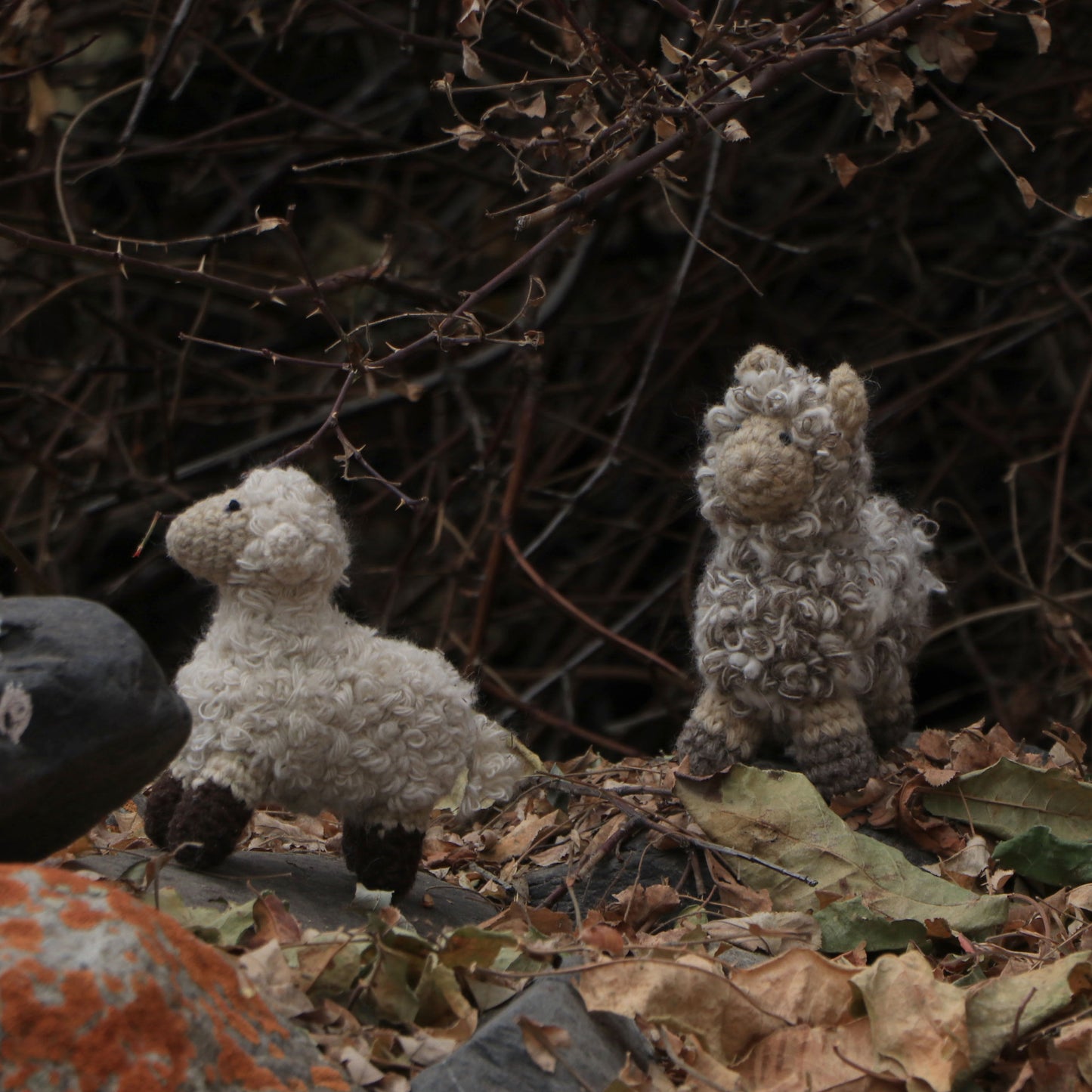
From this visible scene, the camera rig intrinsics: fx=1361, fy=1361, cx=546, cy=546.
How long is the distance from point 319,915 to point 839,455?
86 cm

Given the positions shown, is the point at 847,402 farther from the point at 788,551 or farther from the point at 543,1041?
the point at 543,1041

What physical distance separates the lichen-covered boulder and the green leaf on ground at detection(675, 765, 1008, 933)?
0.74m

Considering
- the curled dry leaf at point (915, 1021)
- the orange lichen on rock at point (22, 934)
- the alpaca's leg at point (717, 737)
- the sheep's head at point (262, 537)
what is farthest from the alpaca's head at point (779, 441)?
the orange lichen on rock at point (22, 934)

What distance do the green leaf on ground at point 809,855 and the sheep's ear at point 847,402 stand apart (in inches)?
18.2

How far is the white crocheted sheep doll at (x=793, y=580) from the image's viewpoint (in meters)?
1.75

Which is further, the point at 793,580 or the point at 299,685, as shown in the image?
the point at 793,580

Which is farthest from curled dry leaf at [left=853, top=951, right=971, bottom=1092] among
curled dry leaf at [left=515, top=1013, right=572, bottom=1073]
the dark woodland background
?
the dark woodland background

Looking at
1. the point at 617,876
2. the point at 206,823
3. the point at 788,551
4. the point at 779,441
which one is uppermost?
the point at 779,441

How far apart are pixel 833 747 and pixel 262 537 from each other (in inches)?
32.2

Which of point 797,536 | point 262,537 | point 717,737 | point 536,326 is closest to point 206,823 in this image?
point 262,537

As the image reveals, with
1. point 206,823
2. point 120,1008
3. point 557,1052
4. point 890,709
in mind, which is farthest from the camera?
point 890,709

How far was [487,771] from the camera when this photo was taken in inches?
67.1

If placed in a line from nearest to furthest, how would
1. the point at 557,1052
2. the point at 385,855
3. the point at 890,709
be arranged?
the point at 557,1052
the point at 385,855
the point at 890,709

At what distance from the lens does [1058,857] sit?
1740 mm
